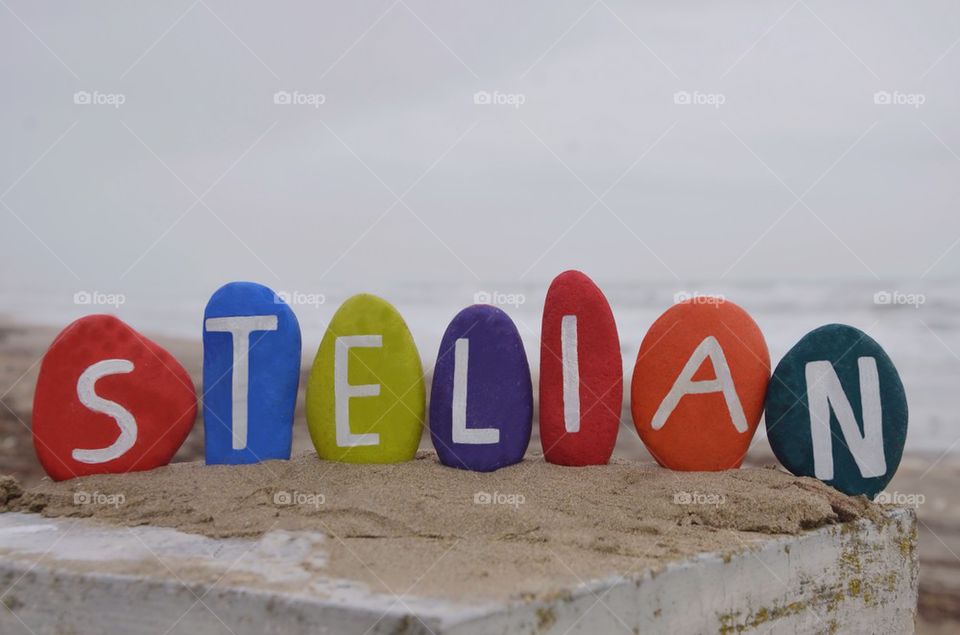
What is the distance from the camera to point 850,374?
297 cm

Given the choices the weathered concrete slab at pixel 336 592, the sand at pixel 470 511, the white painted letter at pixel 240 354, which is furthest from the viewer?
the white painted letter at pixel 240 354

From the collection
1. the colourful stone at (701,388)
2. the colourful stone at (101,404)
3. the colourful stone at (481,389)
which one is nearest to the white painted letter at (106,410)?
the colourful stone at (101,404)

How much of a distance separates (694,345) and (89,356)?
2.07 meters

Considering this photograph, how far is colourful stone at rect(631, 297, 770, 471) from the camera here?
2998 mm

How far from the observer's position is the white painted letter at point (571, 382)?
3021 millimetres

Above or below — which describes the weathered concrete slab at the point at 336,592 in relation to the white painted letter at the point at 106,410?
below

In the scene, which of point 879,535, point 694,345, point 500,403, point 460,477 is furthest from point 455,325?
point 879,535

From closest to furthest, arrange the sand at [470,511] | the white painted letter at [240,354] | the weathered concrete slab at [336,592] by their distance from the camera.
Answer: the weathered concrete slab at [336,592]
the sand at [470,511]
the white painted letter at [240,354]

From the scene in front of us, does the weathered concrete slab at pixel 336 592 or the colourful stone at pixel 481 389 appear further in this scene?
the colourful stone at pixel 481 389

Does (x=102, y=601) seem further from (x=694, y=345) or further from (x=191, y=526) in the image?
(x=694, y=345)

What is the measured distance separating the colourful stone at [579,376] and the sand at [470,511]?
111 mm

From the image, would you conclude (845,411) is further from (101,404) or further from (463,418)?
(101,404)

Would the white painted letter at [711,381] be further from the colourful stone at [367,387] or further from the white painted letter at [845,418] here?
the colourful stone at [367,387]

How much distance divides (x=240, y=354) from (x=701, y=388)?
5.27 ft
